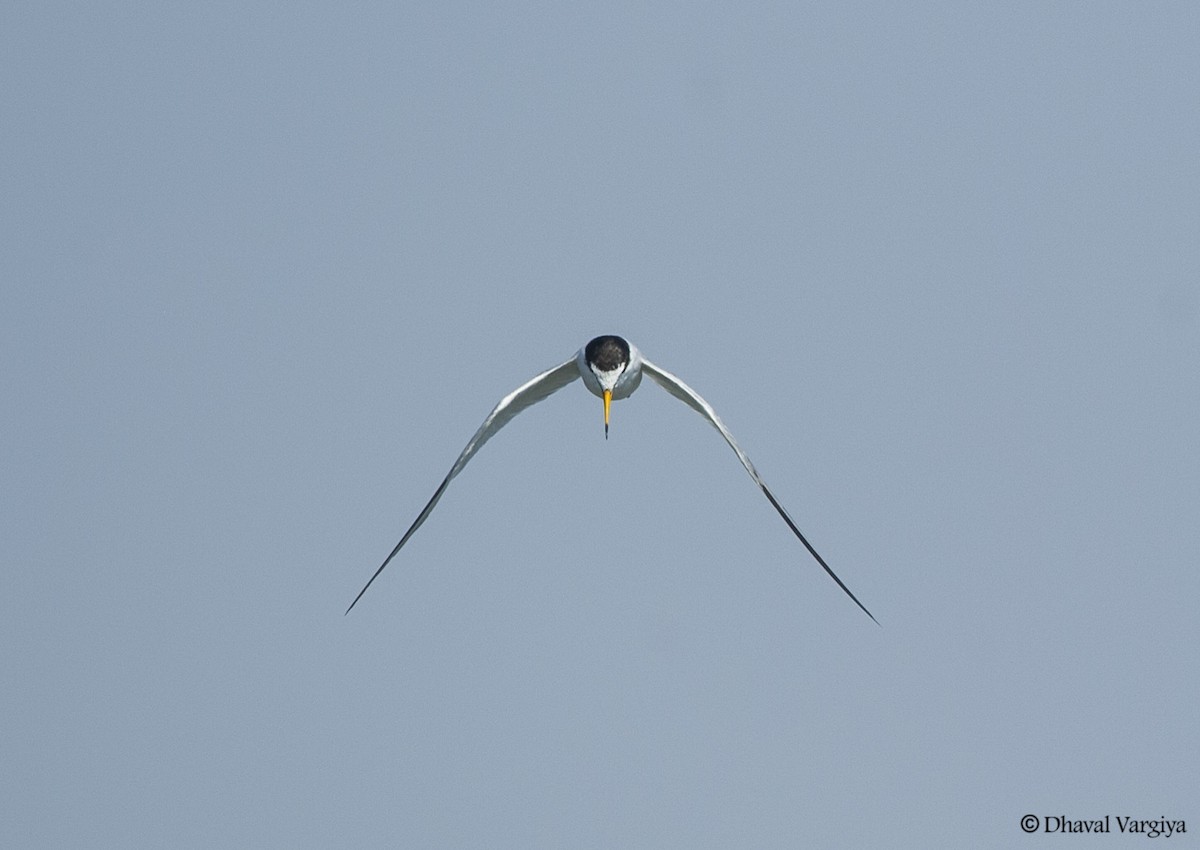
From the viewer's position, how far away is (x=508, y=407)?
20.6 meters

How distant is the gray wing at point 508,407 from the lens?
19547 millimetres

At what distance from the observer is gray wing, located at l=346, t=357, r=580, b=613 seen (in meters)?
19.5

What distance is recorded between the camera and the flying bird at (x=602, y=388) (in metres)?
19.9

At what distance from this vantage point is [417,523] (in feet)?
63.2

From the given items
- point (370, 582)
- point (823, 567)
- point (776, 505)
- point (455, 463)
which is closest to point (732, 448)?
point (776, 505)

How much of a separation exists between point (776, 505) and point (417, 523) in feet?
16.6

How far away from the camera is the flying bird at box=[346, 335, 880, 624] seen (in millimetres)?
19938

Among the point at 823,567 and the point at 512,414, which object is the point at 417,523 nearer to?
the point at 512,414

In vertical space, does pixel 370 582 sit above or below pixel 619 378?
below

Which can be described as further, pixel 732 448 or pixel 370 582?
pixel 732 448

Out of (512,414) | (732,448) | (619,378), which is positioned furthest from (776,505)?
(512,414)

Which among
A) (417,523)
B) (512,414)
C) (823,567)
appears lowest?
(823,567)

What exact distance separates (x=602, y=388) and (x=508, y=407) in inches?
57.2

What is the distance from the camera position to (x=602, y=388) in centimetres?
2016
